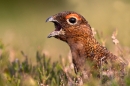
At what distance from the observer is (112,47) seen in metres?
7.75

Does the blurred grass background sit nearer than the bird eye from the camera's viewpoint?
No

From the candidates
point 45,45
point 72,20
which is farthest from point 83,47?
point 45,45

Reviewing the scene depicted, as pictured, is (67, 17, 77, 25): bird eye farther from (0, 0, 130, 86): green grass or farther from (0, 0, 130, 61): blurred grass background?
(0, 0, 130, 61): blurred grass background

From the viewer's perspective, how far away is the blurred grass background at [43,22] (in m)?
7.41

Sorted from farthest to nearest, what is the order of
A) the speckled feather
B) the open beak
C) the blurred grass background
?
the blurred grass background
the open beak
the speckled feather

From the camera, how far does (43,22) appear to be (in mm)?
13320

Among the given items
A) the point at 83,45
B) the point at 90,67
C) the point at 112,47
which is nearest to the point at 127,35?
the point at 112,47

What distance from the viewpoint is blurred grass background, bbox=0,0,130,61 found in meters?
7.41

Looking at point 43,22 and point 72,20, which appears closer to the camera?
point 72,20

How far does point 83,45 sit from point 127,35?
1375 mm

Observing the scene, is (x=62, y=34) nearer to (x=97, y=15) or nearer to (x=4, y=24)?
(x=97, y=15)

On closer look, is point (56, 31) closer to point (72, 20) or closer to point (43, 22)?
point (72, 20)

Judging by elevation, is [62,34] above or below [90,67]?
above

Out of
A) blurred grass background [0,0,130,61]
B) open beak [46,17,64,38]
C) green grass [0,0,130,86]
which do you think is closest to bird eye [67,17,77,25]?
open beak [46,17,64,38]
